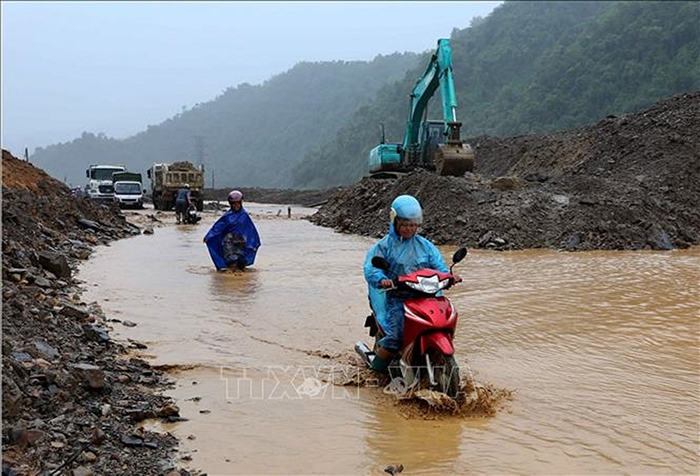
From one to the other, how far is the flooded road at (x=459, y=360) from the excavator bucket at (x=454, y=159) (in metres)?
8.97

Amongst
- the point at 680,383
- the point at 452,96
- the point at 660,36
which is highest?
the point at 660,36

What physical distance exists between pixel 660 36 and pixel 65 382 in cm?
6039

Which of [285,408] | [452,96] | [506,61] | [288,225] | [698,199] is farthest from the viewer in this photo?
[506,61]

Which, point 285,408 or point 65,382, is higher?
point 65,382

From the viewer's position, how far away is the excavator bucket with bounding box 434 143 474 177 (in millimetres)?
21766

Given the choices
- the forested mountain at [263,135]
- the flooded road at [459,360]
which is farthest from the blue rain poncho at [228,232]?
the forested mountain at [263,135]

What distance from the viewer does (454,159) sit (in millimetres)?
21766

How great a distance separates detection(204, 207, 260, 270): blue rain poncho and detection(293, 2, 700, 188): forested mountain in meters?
47.5

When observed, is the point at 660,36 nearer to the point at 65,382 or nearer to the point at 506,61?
the point at 506,61

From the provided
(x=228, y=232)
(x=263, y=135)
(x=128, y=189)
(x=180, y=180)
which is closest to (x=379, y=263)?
(x=228, y=232)

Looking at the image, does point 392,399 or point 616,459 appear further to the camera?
point 392,399

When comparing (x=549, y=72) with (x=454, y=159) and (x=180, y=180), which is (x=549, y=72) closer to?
(x=180, y=180)

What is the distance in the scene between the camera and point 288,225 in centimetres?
2784

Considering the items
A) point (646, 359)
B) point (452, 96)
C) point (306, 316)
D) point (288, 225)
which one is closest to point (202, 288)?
point (306, 316)
